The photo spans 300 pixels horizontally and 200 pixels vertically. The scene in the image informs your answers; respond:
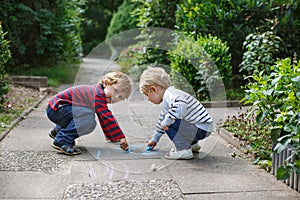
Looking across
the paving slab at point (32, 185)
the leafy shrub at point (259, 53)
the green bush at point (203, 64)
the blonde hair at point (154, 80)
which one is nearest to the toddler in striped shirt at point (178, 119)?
the blonde hair at point (154, 80)

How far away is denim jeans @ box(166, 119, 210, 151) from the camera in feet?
11.4

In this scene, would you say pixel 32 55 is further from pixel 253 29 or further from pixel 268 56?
pixel 268 56

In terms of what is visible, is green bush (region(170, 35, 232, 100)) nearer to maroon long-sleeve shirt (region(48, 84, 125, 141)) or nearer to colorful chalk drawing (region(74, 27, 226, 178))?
colorful chalk drawing (region(74, 27, 226, 178))

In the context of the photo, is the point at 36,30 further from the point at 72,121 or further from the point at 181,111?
the point at 181,111

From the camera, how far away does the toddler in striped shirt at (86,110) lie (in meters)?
3.64

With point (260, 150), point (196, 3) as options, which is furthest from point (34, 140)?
point (196, 3)

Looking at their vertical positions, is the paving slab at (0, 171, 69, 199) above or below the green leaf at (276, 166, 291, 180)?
below

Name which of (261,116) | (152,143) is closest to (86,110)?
(152,143)

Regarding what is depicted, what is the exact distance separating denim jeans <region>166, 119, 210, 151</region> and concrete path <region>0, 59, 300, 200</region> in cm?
16

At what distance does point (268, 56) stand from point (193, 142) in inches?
115

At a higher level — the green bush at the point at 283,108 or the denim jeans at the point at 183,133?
the green bush at the point at 283,108

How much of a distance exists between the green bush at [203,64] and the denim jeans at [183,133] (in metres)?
2.65

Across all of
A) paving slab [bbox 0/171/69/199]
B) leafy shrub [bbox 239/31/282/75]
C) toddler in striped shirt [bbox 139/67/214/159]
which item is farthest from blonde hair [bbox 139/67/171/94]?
leafy shrub [bbox 239/31/282/75]

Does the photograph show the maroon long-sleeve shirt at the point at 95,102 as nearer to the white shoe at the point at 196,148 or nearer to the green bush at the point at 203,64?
the white shoe at the point at 196,148
